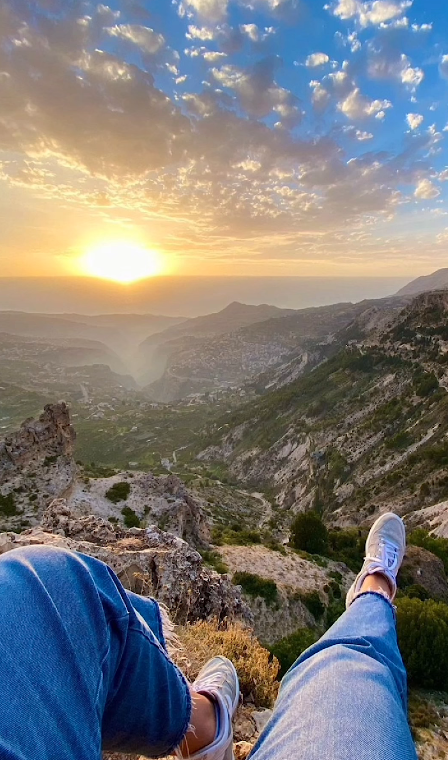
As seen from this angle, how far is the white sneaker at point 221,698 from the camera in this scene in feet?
8.18

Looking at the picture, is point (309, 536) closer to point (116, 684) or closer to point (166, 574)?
point (166, 574)

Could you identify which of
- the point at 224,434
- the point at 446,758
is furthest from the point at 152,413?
the point at 446,758

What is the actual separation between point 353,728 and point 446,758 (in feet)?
22.4

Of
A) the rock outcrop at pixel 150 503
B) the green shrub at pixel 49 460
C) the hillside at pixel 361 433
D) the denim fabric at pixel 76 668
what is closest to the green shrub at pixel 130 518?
the rock outcrop at pixel 150 503

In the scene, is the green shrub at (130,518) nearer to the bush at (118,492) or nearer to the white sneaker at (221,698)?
the bush at (118,492)

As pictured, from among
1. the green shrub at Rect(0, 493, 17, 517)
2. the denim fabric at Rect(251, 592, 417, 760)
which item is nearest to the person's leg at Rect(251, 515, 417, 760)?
the denim fabric at Rect(251, 592, 417, 760)

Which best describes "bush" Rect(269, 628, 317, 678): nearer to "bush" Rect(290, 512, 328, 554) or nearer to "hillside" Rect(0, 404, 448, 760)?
"hillside" Rect(0, 404, 448, 760)

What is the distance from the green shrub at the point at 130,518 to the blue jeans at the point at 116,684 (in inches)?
862

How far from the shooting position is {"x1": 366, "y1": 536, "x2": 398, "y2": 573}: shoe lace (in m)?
4.82

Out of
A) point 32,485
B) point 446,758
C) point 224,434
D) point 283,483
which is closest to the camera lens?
point 446,758

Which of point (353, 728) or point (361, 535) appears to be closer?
point (353, 728)

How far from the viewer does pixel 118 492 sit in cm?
2612

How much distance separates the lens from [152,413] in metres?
159

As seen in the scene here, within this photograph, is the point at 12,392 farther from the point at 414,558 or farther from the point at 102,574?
the point at 102,574
